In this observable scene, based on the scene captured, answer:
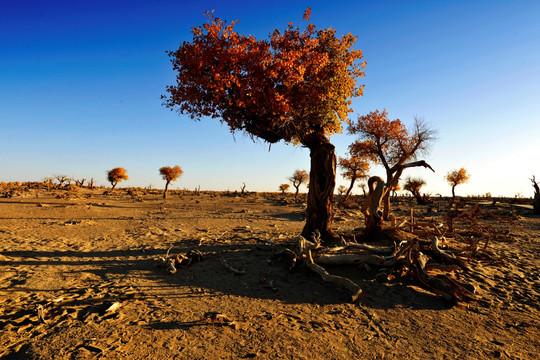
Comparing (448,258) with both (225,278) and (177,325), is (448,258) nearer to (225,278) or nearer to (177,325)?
(225,278)

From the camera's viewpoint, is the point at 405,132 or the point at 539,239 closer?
the point at 539,239

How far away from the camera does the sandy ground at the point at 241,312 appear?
15.3 ft

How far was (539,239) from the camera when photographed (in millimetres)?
14305

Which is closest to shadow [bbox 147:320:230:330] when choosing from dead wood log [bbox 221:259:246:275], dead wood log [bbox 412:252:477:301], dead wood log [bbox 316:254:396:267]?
dead wood log [bbox 221:259:246:275]

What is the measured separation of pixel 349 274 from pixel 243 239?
221 inches

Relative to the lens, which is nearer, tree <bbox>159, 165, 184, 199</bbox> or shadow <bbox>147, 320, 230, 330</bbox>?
shadow <bbox>147, 320, 230, 330</bbox>

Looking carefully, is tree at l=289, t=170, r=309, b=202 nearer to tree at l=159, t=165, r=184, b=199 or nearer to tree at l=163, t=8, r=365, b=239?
tree at l=159, t=165, r=184, b=199

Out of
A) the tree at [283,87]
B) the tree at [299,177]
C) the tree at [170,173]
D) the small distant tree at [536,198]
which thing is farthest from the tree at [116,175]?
the small distant tree at [536,198]

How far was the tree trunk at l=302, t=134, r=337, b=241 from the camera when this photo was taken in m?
11.2

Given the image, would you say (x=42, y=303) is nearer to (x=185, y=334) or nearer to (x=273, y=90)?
(x=185, y=334)

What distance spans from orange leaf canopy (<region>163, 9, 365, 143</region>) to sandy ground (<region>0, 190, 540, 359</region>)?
481cm

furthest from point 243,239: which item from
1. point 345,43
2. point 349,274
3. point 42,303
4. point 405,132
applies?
point 405,132

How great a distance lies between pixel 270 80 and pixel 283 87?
20.3 inches

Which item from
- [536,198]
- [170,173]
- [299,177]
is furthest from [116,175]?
[536,198]
